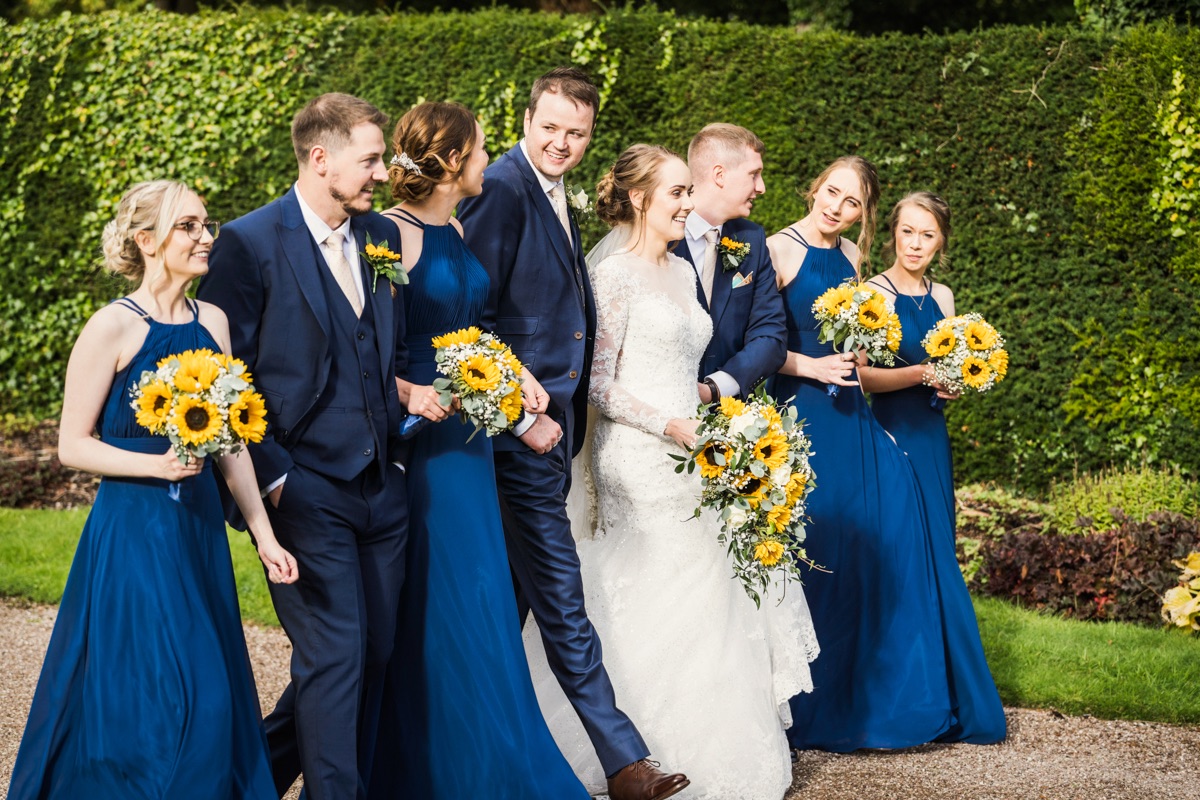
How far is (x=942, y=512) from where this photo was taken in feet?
19.2

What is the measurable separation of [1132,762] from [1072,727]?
456 mm

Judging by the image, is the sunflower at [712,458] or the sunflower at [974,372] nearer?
the sunflower at [712,458]

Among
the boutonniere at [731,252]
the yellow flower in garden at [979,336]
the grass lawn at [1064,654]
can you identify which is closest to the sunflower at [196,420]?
the boutonniere at [731,252]

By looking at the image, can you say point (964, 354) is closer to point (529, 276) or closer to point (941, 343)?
point (941, 343)

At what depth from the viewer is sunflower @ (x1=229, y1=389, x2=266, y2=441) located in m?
3.45

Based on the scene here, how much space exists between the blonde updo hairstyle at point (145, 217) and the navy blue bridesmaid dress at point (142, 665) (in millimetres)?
165

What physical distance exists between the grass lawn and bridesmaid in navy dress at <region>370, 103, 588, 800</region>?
2788 millimetres

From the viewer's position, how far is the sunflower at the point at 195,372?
341 centimetres

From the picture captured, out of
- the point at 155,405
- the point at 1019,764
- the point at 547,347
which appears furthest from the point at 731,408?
the point at 155,405

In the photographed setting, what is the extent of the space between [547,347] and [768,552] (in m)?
1.05

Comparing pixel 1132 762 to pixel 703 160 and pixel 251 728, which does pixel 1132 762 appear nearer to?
pixel 703 160

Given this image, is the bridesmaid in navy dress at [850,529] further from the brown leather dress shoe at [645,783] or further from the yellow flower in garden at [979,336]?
the brown leather dress shoe at [645,783]

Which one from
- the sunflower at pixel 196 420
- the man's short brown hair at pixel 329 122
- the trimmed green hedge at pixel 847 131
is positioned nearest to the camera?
the sunflower at pixel 196 420

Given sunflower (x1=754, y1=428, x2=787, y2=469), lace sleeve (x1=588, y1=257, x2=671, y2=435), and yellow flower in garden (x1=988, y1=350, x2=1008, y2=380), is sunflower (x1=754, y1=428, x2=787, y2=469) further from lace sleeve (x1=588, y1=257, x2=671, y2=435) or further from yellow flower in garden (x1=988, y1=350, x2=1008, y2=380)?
yellow flower in garden (x1=988, y1=350, x2=1008, y2=380)
